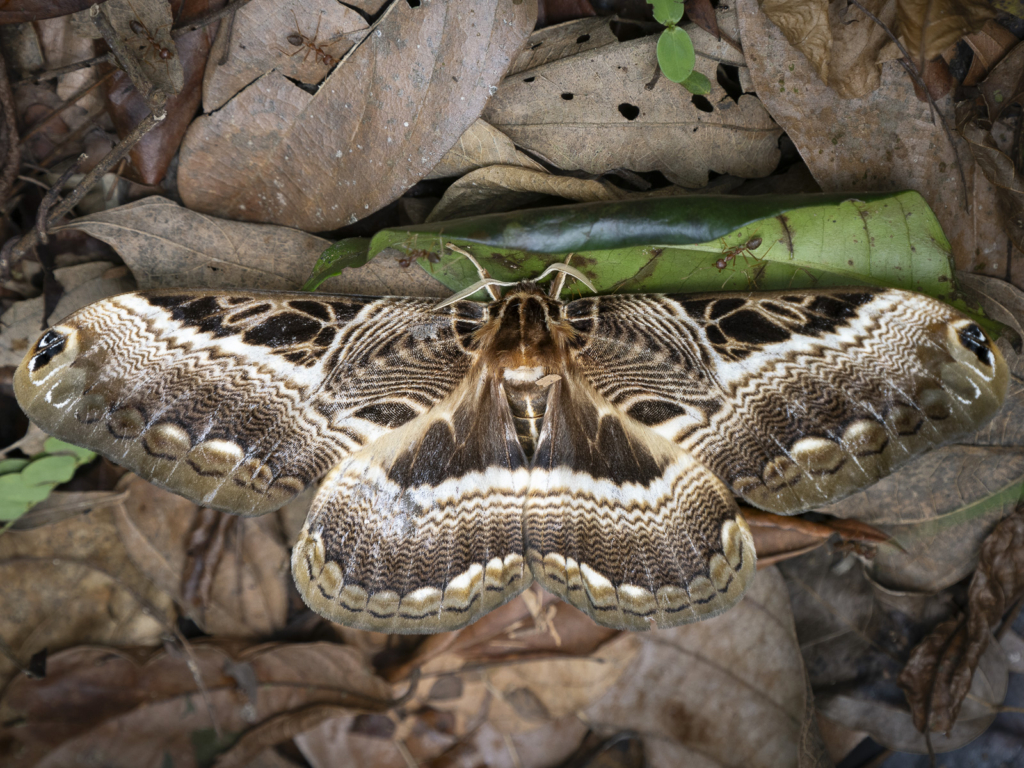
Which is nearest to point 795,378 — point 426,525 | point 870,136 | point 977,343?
point 977,343

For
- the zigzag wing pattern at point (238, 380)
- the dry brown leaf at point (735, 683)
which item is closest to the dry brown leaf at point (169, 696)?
the zigzag wing pattern at point (238, 380)

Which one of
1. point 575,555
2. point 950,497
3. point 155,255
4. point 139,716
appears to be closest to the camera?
point 575,555

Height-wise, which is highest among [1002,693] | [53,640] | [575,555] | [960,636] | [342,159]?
[342,159]

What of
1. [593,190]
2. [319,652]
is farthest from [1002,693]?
[319,652]

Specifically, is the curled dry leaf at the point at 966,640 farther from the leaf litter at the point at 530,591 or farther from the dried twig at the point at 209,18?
the dried twig at the point at 209,18

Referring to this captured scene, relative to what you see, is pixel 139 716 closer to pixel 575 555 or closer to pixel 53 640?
pixel 53 640

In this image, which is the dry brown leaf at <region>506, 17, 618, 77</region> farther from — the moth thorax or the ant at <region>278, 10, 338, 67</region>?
the moth thorax

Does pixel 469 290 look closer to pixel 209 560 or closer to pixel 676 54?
pixel 676 54
